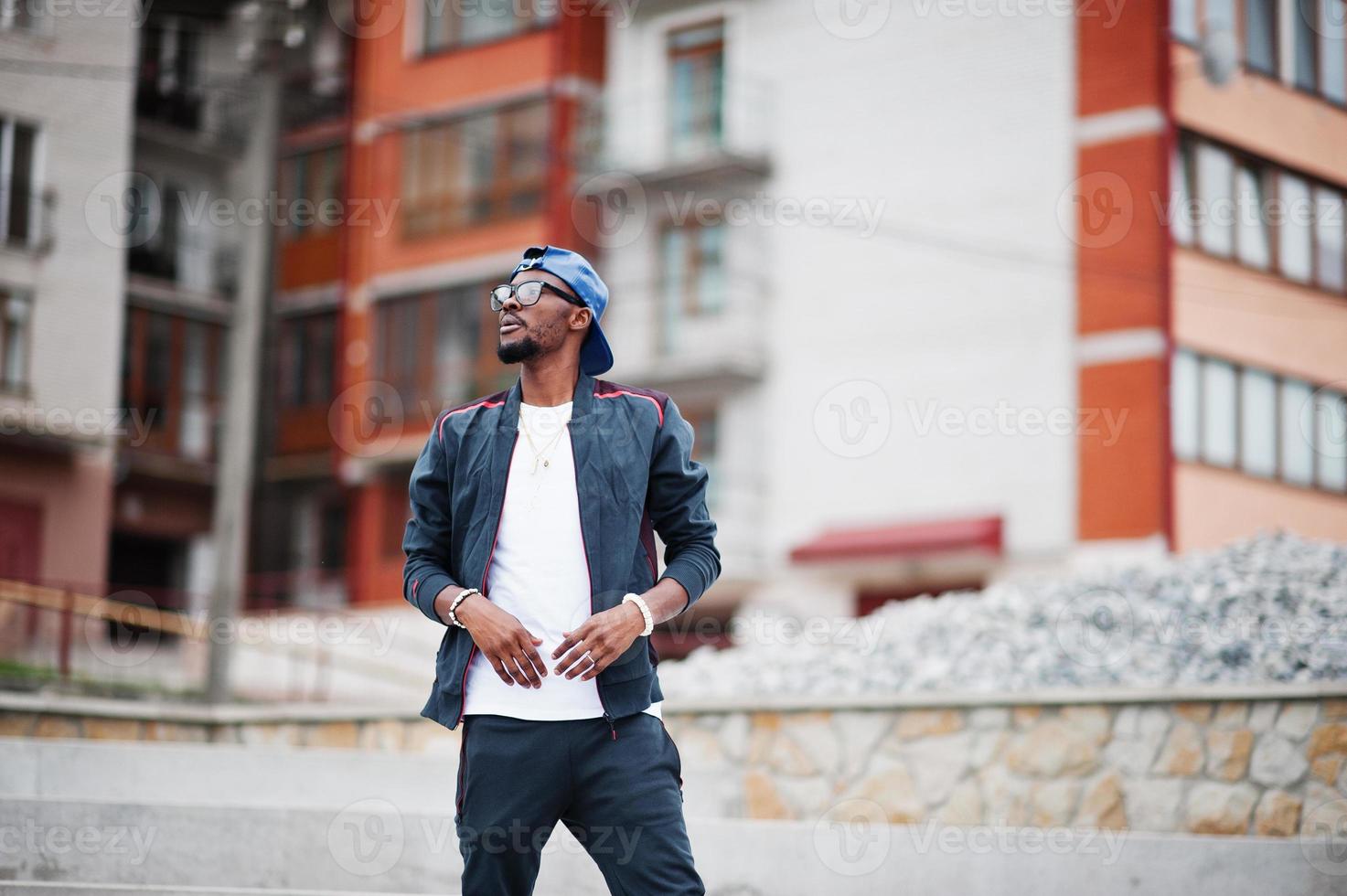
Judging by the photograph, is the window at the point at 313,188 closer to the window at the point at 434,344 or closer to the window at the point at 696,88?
the window at the point at 434,344

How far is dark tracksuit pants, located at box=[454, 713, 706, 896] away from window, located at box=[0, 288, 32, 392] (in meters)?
25.2

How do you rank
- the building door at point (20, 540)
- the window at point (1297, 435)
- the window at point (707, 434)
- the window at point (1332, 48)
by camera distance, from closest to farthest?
the window at point (1297, 435)
the window at point (1332, 48)
the building door at point (20, 540)
the window at point (707, 434)

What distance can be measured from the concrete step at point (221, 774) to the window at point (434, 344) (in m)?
20.6

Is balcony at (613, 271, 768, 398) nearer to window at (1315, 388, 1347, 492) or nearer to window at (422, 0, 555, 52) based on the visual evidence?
window at (422, 0, 555, 52)

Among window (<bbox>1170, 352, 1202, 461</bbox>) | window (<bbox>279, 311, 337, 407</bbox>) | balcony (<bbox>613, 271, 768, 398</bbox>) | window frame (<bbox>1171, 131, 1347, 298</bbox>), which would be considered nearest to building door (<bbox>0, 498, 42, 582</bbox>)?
window (<bbox>279, 311, 337, 407</bbox>)

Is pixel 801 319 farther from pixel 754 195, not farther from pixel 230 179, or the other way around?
pixel 230 179

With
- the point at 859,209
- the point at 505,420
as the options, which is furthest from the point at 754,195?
the point at 505,420

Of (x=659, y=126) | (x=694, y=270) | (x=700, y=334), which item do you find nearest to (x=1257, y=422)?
(x=700, y=334)

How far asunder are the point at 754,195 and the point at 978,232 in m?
4.73

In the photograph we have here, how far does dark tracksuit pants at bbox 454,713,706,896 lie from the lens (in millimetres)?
3684

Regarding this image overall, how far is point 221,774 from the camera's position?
8406 millimetres

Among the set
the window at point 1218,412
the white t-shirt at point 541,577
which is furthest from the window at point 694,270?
the white t-shirt at point 541,577

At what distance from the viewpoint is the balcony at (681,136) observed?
2762 cm

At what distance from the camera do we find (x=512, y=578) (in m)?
3.82
